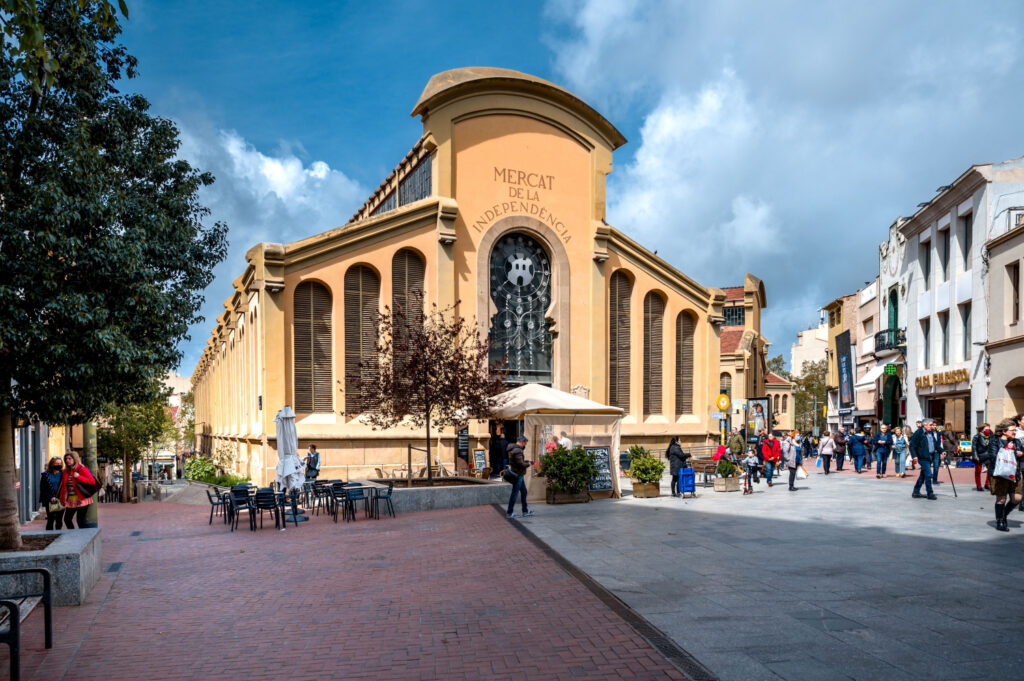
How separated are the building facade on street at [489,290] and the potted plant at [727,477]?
865 centimetres

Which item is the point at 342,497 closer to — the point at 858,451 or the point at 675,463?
the point at 675,463

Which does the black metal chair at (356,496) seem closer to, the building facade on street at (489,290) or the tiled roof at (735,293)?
the building facade on street at (489,290)

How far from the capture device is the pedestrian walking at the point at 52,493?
1322 cm

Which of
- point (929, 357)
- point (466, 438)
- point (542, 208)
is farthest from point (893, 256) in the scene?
point (466, 438)

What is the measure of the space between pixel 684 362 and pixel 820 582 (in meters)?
24.1

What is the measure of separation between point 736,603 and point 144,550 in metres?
10.4

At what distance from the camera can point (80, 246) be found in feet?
32.1

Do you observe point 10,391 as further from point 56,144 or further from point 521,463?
point 521,463

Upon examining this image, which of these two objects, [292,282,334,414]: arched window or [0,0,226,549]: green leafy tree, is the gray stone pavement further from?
[292,282,334,414]: arched window

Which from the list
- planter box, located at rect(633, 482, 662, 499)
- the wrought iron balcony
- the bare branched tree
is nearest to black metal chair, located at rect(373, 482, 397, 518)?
the bare branched tree

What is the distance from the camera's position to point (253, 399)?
2773cm

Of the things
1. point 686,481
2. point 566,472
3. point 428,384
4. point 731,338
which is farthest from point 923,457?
point 731,338

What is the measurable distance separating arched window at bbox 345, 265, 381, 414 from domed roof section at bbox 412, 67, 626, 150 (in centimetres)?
647

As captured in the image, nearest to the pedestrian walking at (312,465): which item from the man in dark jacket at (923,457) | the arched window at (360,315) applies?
the arched window at (360,315)
